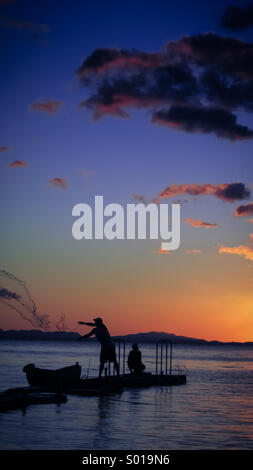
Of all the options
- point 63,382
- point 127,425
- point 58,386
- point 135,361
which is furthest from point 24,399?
point 135,361

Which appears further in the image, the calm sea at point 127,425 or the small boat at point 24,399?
the small boat at point 24,399

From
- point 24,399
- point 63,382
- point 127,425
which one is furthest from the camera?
point 63,382

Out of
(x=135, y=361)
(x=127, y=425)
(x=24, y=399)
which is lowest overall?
(x=127, y=425)

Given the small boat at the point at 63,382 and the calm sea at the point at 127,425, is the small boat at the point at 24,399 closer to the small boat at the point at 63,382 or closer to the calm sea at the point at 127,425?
the calm sea at the point at 127,425

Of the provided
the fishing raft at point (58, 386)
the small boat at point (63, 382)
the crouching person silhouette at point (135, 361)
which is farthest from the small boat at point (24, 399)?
the crouching person silhouette at point (135, 361)

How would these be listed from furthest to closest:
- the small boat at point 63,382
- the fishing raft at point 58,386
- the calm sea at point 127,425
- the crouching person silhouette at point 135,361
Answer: the crouching person silhouette at point 135,361, the small boat at point 63,382, the fishing raft at point 58,386, the calm sea at point 127,425

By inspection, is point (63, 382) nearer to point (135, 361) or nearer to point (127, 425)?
point (135, 361)

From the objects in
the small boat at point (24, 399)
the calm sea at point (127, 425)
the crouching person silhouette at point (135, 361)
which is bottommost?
the calm sea at point (127, 425)

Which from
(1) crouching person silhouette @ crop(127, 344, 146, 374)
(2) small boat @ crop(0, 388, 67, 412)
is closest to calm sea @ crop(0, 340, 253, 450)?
(2) small boat @ crop(0, 388, 67, 412)

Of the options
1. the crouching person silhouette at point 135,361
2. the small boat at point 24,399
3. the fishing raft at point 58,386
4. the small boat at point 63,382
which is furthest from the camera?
the crouching person silhouette at point 135,361

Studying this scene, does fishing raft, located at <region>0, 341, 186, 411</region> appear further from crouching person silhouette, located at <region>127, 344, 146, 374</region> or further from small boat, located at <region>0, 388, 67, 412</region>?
crouching person silhouette, located at <region>127, 344, 146, 374</region>
